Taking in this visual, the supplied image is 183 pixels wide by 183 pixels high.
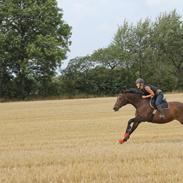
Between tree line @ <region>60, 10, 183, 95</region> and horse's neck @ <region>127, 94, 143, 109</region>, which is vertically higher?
tree line @ <region>60, 10, 183, 95</region>

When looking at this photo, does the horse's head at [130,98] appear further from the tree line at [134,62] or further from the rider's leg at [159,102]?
the tree line at [134,62]

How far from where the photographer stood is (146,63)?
77.8 metres

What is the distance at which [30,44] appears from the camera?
6194 cm

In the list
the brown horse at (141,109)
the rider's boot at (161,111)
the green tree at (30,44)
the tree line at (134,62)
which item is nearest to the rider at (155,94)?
the rider's boot at (161,111)

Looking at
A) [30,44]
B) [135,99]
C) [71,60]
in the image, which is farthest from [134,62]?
[135,99]

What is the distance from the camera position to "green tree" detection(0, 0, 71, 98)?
6222cm

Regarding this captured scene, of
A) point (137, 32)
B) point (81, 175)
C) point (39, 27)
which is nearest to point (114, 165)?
point (81, 175)

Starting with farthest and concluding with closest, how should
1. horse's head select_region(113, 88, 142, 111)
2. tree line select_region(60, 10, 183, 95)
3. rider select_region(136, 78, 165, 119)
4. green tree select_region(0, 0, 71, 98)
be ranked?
1. tree line select_region(60, 10, 183, 95)
2. green tree select_region(0, 0, 71, 98)
3. horse's head select_region(113, 88, 142, 111)
4. rider select_region(136, 78, 165, 119)

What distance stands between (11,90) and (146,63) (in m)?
21.5

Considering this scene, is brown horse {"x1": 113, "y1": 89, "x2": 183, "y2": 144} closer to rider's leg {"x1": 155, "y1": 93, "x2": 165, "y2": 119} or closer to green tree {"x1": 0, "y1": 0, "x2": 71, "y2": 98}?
rider's leg {"x1": 155, "y1": 93, "x2": 165, "y2": 119}

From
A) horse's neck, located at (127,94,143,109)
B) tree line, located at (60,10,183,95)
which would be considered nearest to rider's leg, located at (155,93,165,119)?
horse's neck, located at (127,94,143,109)

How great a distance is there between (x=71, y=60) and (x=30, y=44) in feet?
33.2

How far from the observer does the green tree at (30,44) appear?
62.2 metres

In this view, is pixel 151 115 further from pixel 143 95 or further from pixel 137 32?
pixel 137 32
